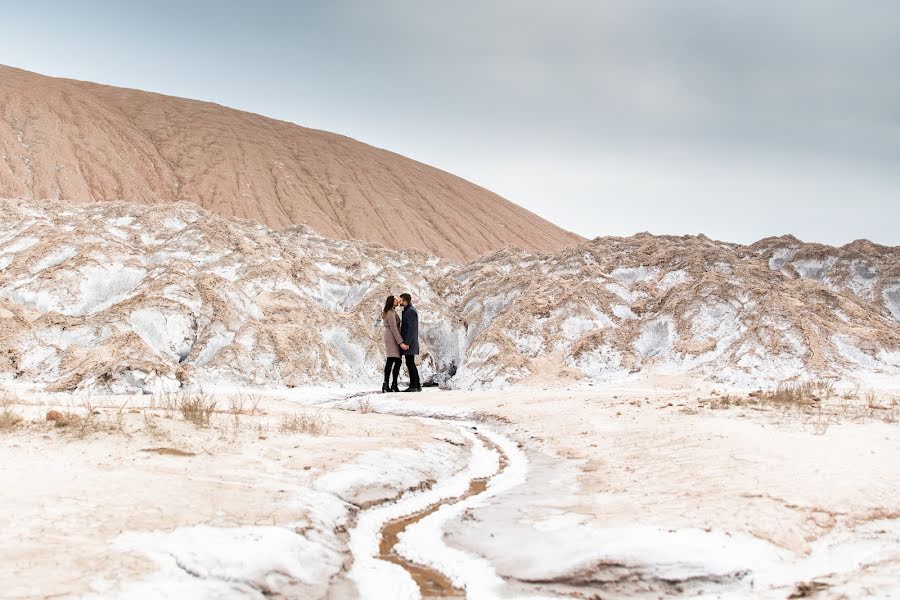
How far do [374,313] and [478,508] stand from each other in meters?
12.1

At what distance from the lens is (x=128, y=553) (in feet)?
10.9

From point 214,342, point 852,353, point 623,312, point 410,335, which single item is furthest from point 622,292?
point 214,342

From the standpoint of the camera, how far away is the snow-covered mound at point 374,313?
12.9 m

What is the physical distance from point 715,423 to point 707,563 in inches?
161

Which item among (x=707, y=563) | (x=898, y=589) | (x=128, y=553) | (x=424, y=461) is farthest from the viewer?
(x=424, y=461)

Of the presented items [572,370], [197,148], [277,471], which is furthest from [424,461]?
[197,148]

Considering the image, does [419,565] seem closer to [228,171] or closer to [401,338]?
[401,338]

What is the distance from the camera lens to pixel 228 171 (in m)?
57.3

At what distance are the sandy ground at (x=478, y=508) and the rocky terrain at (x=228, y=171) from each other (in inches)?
1732

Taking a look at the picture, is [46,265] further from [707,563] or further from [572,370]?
[707,563]

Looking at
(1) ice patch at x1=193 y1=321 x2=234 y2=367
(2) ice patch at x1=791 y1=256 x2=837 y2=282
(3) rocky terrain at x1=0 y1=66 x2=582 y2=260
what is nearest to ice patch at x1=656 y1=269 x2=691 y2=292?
(2) ice patch at x1=791 y1=256 x2=837 y2=282

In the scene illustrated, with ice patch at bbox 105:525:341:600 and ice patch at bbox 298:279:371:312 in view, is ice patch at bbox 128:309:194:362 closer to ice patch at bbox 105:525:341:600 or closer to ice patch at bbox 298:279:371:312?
ice patch at bbox 298:279:371:312

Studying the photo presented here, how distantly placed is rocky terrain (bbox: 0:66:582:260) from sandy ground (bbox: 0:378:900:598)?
43991mm

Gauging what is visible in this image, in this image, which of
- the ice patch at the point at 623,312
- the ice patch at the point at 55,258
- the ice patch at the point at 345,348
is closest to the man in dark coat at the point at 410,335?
the ice patch at the point at 345,348
